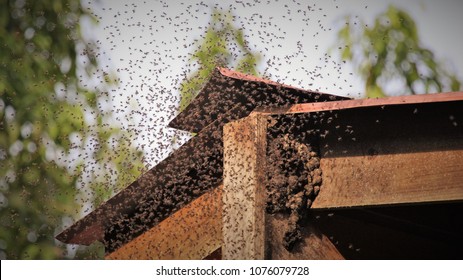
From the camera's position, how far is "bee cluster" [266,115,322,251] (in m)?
1.54

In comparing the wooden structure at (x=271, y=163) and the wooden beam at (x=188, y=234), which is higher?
the wooden structure at (x=271, y=163)

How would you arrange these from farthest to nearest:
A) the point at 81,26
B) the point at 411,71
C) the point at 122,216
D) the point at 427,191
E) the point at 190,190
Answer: the point at 411,71 → the point at 81,26 → the point at 122,216 → the point at 190,190 → the point at 427,191

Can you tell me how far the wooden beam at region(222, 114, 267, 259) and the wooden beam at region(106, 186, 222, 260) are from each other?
0.41 feet

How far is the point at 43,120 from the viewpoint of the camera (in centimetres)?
454

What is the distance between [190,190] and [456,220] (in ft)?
3.08

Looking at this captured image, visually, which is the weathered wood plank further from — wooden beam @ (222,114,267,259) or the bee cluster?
wooden beam @ (222,114,267,259)

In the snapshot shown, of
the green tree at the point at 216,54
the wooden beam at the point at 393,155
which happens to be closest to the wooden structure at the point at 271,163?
the wooden beam at the point at 393,155

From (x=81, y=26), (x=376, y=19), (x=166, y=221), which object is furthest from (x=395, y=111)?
(x=376, y=19)

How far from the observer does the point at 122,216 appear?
2082mm

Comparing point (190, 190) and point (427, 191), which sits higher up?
point (427, 191)

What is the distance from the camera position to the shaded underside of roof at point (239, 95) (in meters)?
1.62

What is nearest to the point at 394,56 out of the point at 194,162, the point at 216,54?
the point at 216,54

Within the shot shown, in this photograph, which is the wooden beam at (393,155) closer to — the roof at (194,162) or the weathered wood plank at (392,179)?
the weathered wood plank at (392,179)

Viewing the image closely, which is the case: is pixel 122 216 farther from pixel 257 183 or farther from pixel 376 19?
pixel 376 19
